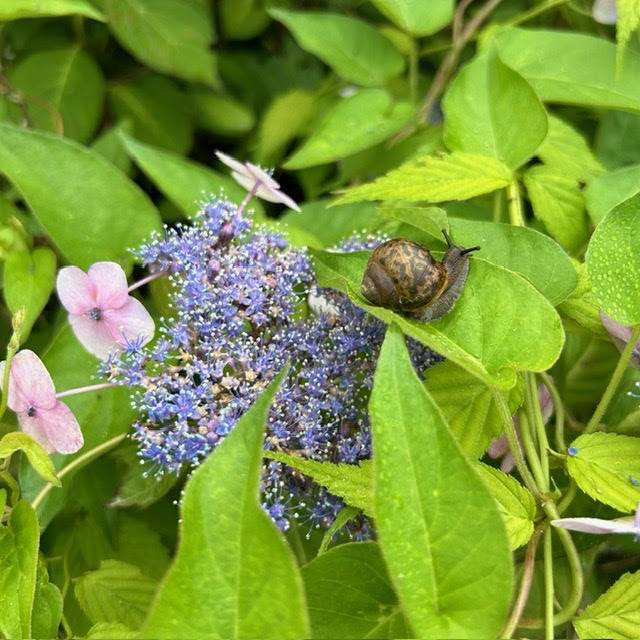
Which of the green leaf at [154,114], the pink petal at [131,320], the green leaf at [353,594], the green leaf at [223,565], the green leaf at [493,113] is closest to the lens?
the green leaf at [223,565]

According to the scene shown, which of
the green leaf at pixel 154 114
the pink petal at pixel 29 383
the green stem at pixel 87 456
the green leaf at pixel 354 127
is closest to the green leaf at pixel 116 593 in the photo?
the green stem at pixel 87 456

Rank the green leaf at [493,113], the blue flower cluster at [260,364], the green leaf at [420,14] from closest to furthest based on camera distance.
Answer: the blue flower cluster at [260,364] < the green leaf at [493,113] < the green leaf at [420,14]

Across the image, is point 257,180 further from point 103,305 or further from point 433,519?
point 433,519

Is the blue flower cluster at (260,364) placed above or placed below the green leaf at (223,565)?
below

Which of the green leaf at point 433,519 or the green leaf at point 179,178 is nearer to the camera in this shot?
the green leaf at point 433,519

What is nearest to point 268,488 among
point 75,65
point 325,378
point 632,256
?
point 325,378

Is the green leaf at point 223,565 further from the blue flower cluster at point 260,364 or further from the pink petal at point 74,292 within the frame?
the pink petal at point 74,292

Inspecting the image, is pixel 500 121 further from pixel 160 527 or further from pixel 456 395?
pixel 160 527
